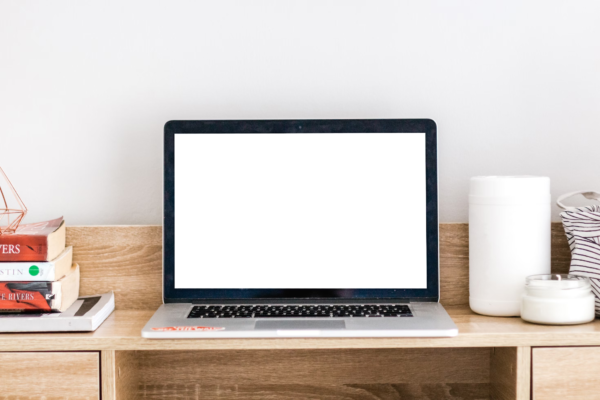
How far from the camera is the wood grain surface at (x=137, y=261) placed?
110cm

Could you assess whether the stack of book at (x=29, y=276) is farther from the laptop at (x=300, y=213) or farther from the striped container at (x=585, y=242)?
the striped container at (x=585, y=242)

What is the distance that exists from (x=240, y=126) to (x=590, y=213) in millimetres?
669

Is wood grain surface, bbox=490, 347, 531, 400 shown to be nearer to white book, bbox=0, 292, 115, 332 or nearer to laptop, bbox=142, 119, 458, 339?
laptop, bbox=142, 119, 458, 339

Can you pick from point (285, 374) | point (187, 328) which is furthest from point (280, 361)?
point (187, 328)

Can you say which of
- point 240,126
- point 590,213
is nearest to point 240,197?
point 240,126

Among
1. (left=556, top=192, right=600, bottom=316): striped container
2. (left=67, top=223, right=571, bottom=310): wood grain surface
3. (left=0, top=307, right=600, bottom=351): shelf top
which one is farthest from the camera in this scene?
(left=67, top=223, right=571, bottom=310): wood grain surface

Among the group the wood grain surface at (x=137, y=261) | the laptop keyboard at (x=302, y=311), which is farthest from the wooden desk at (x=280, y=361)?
the laptop keyboard at (x=302, y=311)

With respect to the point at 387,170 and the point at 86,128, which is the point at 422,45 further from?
the point at 86,128

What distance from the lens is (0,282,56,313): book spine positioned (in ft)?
3.10

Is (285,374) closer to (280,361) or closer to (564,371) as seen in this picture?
(280,361)

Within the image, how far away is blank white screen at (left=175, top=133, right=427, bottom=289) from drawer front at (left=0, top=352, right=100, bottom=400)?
0.24 m

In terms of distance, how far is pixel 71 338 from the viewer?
2.88 feet

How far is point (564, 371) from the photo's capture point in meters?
0.88

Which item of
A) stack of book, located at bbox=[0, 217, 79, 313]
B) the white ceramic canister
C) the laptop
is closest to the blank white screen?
the laptop
